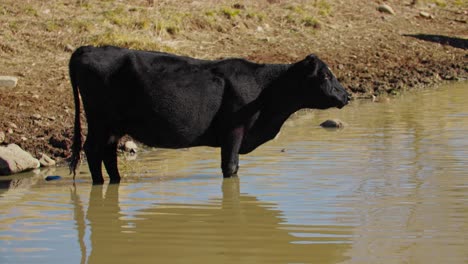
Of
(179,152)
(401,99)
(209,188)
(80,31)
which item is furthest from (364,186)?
(80,31)

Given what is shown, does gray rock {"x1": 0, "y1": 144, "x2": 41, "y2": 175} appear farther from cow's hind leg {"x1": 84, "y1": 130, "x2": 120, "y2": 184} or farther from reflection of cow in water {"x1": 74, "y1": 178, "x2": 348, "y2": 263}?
reflection of cow in water {"x1": 74, "y1": 178, "x2": 348, "y2": 263}

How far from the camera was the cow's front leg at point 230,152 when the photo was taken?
9.92 meters

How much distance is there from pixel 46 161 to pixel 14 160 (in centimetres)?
55

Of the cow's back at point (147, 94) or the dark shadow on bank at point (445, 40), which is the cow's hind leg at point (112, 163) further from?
the dark shadow on bank at point (445, 40)

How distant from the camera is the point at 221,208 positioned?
854 cm

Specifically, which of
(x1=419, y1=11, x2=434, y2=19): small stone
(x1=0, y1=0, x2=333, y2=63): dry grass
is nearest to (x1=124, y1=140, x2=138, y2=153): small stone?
(x1=0, y1=0, x2=333, y2=63): dry grass

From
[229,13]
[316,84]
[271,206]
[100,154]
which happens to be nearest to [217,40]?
[229,13]

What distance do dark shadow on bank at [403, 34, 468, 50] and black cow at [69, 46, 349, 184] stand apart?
9995 mm

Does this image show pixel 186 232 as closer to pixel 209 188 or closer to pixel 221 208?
pixel 221 208

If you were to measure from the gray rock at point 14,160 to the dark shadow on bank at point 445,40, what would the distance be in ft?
36.3

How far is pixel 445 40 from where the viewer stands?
20125mm

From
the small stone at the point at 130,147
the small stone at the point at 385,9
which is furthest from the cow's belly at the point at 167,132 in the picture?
the small stone at the point at 385,9

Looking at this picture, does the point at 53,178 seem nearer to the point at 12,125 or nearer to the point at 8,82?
the point at 12,125

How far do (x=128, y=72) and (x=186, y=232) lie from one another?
8.18 ft
